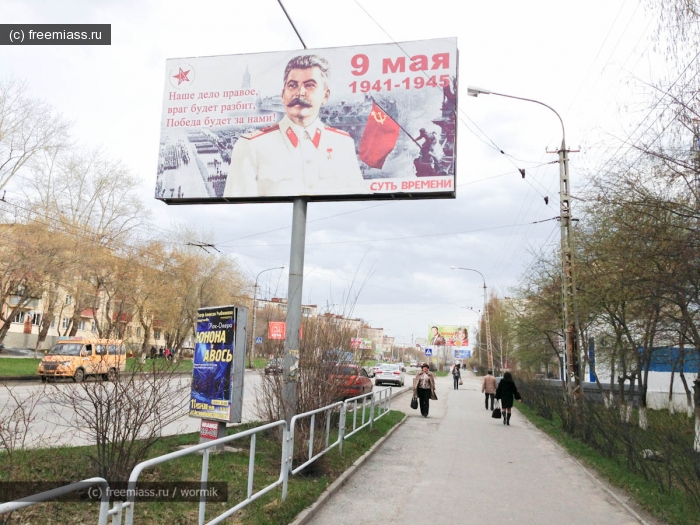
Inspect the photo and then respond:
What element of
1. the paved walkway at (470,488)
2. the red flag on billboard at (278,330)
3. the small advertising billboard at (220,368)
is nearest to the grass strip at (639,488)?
the paved walkway at (470,488)

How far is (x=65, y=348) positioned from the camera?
96.7 ft

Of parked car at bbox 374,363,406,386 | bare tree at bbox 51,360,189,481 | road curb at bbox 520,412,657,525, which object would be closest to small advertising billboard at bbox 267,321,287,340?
bare tree at bbox 51,360,189,481

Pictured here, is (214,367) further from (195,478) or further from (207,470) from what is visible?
(207,470)

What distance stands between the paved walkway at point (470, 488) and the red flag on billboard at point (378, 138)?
19.2 feet

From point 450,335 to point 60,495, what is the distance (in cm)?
7565

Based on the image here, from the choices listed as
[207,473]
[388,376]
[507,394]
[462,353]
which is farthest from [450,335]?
[207,473]

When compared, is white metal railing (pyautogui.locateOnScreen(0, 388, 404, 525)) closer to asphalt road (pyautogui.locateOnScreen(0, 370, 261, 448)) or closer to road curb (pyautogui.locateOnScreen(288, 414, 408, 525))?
road curb (pyautogui.locateOnScreen(288, 414, 408, 525))

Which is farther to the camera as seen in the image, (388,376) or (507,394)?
(388,376)

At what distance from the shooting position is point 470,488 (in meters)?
8.84

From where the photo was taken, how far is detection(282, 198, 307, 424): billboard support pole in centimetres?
1016

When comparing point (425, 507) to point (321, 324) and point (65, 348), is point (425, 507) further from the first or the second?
point (65, 348)

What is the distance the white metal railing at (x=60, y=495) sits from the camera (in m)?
2.85

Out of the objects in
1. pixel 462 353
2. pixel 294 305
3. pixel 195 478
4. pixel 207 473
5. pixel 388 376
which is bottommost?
pixel 388 376

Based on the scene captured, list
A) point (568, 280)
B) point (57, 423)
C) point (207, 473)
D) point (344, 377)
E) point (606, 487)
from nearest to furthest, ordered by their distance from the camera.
Result: 1. point (207, 473)
2. point (57, 423)
3. point (606, 487)
4. point (344, 377)
5. point (568, 280)
